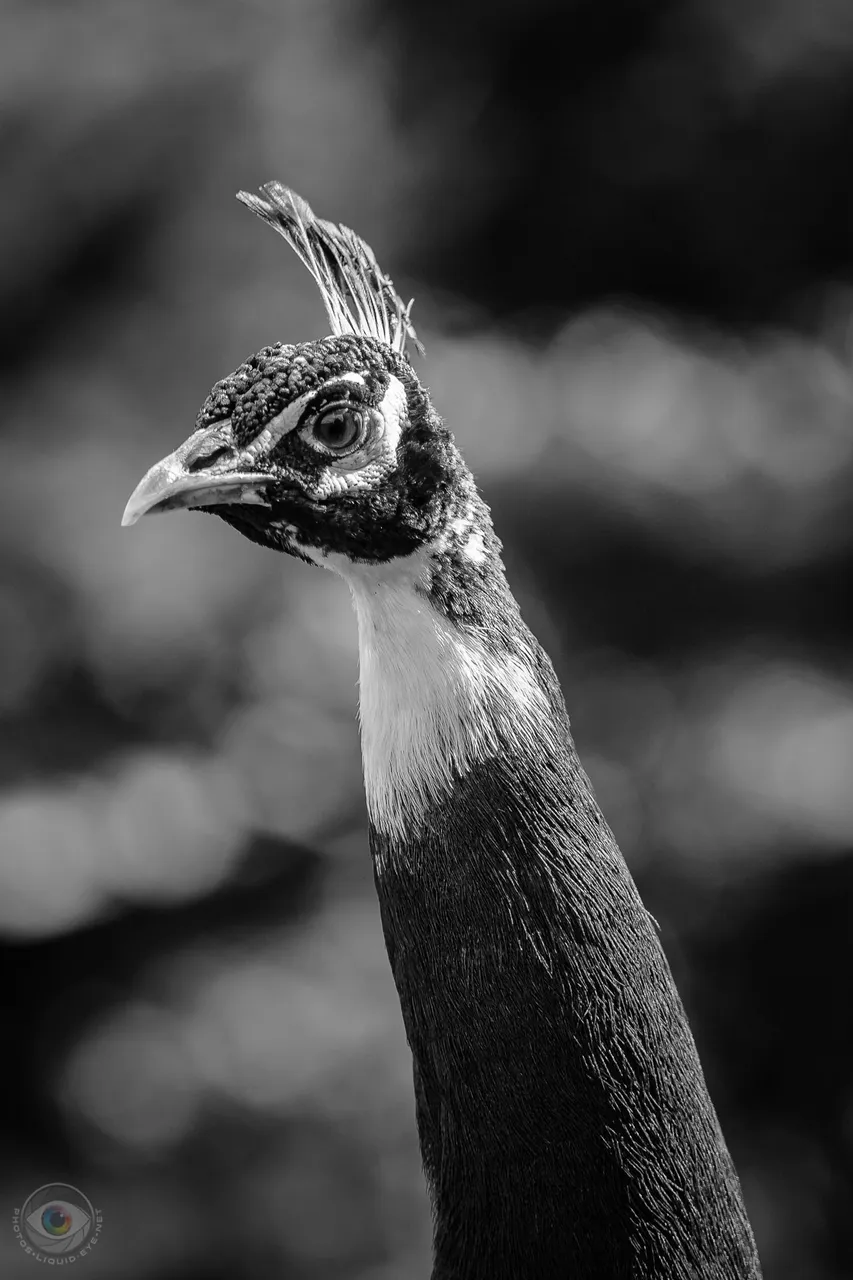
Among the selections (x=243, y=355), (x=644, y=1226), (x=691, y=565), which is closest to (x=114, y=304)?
(x=243, y=355)

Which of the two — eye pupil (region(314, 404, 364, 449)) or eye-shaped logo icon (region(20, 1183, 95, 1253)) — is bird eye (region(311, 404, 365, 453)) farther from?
eye-shaped logo icon (region(20, 1183, 95, 1253))

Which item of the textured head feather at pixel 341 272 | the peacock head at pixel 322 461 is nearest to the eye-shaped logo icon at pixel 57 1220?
the peacock head at pixel 322 461

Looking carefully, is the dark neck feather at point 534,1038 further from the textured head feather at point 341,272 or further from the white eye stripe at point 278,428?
the textured head feather at point 341,272

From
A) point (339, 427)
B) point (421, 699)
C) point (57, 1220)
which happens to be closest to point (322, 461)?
point (339, 427)

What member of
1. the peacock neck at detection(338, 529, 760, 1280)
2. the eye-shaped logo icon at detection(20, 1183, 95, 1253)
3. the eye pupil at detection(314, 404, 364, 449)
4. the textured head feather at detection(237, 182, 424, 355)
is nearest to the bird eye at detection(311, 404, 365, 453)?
the eye pupil at detection(314, 404, 364, 449)

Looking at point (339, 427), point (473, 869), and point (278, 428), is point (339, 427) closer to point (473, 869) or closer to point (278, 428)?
point (278, 428)

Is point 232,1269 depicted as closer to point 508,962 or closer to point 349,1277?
point 349,1277
